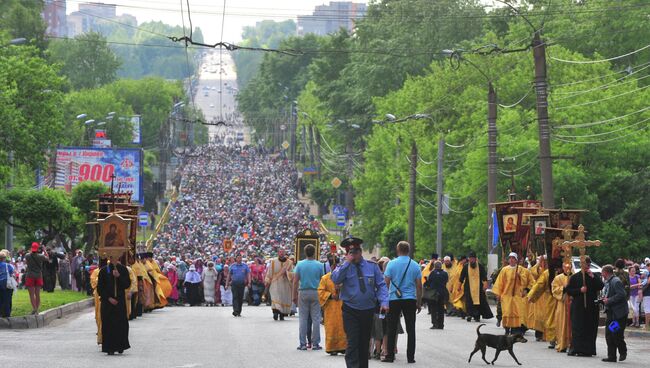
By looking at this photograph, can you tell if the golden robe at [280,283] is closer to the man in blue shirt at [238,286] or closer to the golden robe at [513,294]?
the man in blue shirt at [238,286]

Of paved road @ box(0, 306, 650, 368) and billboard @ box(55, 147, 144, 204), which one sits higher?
billboard @ box(55, 147, 144, 204)

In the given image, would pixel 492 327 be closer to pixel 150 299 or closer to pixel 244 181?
pixel 150 299

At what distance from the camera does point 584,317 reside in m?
23.0

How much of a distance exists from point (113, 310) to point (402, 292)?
4.44 m

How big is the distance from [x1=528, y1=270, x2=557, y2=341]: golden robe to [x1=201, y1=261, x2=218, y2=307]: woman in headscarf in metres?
19.5

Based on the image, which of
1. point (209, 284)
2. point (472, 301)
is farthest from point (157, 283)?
point (209, 284)

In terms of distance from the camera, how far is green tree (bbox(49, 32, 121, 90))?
5920 inches

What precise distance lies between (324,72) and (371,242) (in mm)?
34243

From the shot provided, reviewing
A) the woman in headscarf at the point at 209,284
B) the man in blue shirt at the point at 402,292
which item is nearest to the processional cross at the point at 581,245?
the man in blue shirt at the point at 402,292

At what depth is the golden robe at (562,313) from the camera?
2370cm

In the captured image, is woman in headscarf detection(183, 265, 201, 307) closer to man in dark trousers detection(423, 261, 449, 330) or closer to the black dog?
man in dark trousers detection(423, 261, 449, 330)

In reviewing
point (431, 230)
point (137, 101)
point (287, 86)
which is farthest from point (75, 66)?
point (431, 230)

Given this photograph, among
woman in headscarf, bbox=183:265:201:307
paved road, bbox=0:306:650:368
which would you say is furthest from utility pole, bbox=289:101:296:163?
paved road, bbox=0:306:650:368

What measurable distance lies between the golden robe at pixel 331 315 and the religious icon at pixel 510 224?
13.0m
